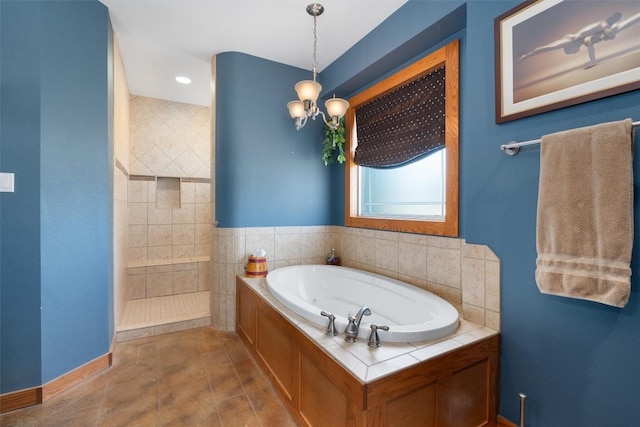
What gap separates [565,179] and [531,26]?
0.77m

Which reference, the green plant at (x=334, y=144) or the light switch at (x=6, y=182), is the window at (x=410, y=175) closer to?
the green plant at (x=334, y=144)

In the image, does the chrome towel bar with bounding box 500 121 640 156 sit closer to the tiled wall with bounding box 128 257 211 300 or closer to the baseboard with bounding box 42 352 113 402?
the baseboard with bounding box 42 352 113 402

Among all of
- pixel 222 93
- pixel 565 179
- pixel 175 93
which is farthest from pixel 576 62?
pixel 175 93

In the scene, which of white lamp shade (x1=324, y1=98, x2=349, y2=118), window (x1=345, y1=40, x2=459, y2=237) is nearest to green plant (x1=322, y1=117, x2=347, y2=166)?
window (x1=345, y1=40, x2=459, y2=237)

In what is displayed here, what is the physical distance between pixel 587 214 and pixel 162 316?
11.0ft

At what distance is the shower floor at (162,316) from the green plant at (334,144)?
209 centimetres

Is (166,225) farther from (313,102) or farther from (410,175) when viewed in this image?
(410,175)

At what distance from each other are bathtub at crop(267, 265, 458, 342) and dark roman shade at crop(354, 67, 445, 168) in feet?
3.44

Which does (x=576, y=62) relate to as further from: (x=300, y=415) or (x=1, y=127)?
(x=1, y=127)

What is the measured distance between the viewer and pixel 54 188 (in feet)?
5.72

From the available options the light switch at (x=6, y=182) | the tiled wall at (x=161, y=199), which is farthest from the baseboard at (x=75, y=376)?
the tiled wall at (x=161, y=199)

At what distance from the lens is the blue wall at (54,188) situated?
5.37 feet

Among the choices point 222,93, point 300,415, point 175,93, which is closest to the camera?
point 300,415

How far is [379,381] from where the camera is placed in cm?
106
